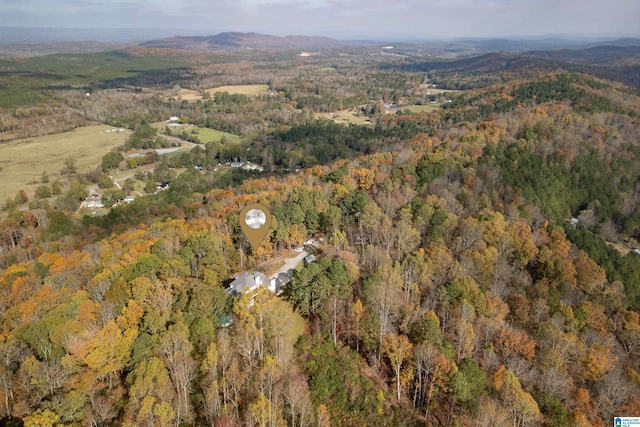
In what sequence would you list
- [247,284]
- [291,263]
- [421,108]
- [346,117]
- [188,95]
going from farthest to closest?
[188,95] → [421,108] → [346,117] → [291,263] → [247,284]

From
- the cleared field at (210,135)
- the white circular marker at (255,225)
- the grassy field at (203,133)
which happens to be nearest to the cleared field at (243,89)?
the grassy field at (203,133)

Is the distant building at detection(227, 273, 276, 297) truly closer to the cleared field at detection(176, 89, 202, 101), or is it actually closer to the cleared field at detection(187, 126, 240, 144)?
the cleared field at detection(187, 126, 240, 144)

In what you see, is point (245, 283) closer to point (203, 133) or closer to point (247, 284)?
point (247, 284)

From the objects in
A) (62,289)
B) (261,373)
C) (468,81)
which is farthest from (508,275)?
(468,81)

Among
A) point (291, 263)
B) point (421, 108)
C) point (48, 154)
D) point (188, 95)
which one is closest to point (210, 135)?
point (48, 154)

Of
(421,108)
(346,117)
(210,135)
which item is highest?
(421,108)

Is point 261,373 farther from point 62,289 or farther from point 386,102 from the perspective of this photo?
point 386,102
